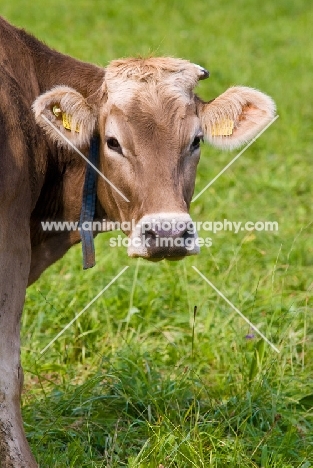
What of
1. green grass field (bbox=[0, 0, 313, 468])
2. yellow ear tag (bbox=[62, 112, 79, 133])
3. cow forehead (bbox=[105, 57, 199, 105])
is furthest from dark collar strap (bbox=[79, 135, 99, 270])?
green grass field (bbox=[0, 0, 313, 468])

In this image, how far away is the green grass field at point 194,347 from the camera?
157 inches

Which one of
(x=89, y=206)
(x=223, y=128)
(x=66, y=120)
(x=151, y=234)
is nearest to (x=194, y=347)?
(x=89, y=206)

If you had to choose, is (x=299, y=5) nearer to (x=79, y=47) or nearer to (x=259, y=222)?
(x=79, y=47)

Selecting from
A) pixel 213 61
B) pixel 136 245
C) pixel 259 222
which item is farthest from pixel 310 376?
pixel 213 61

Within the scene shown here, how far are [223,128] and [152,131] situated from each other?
1.66 ft

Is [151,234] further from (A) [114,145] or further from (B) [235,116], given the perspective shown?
(B) [235,116]

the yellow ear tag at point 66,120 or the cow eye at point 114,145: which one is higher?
the yellow ear tag at point 66,120

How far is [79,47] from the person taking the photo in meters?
11.4

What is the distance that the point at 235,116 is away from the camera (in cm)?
413

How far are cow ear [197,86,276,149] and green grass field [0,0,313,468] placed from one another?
0.69 m

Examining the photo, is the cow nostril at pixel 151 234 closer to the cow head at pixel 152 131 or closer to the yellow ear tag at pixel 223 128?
the cow head at pixel 152 131

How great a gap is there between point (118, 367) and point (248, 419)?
0.78 metres

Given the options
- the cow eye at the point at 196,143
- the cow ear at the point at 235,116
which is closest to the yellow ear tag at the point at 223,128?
the cow ear at the point at 235,116

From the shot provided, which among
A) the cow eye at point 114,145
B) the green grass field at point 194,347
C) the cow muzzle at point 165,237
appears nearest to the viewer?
the cow muzzle at point 165,237
